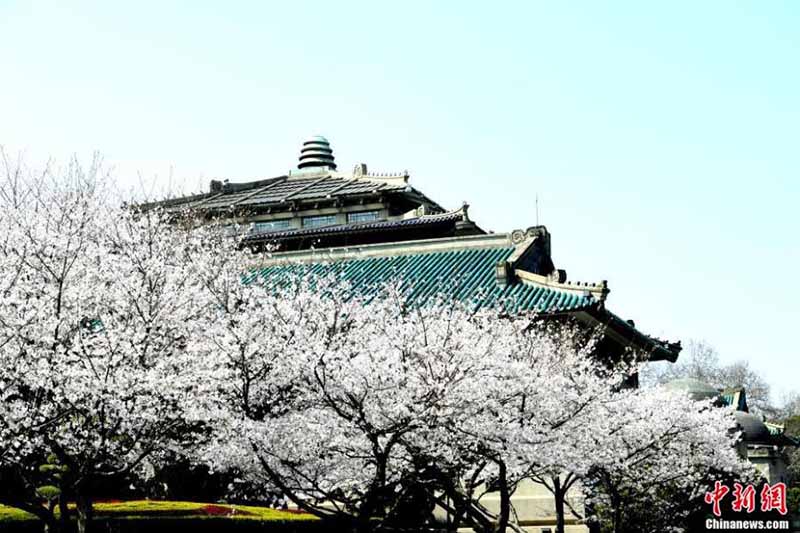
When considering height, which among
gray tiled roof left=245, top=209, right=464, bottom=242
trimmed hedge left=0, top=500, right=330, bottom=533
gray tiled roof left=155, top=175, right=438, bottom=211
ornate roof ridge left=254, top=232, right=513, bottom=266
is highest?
gray tiled roof left=155, top=175, right=438, bottom=211

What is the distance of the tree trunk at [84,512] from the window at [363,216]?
34751 mm

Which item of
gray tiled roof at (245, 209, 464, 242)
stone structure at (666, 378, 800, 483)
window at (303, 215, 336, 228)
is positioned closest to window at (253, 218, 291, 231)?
window at (303, 215, 336, 228)

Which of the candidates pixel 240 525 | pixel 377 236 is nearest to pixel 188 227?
pixel 377 236

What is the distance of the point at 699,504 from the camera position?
28469mm

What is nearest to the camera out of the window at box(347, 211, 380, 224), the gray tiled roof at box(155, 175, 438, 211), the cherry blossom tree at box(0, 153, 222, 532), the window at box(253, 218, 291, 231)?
the cherry blossom tree at box(0, 153, 222, 532)

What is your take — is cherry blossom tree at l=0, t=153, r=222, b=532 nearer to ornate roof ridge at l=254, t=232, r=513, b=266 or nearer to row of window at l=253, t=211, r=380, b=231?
ornate roof ridge at l=254, t=232, r=513, b=266

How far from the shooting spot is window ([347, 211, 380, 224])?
51.8m

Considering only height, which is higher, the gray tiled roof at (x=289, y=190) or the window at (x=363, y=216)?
→ the gray tiled roof at (x=289, y=190)

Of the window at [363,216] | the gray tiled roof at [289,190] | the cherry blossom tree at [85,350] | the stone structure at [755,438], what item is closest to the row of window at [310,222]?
the window at [363,216]

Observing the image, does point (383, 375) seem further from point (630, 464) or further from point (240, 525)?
point (630, 464)

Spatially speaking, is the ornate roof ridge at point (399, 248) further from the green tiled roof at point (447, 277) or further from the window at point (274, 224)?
the window at point (274, 224)

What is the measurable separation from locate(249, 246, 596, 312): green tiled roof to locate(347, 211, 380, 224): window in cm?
1505

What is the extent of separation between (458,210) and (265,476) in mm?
27385

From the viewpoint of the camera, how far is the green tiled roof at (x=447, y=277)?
30875 mm
